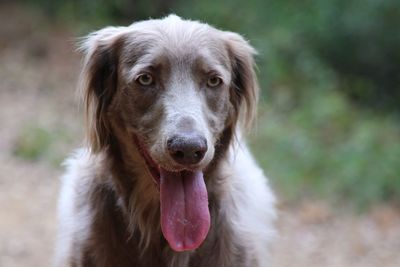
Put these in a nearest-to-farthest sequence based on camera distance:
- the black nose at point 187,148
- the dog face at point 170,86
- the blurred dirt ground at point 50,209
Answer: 1. the black nose at point 187,148
2. the dog face at point 170,86
3. the blurred dirt ground at point 50,209

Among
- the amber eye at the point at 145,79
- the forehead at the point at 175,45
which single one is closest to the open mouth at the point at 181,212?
the amber eye at the point at 145,79

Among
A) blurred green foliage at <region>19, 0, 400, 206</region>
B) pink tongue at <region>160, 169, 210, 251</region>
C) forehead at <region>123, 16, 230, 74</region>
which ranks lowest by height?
pink tongue at <region>160, 169, 210, 251</region>

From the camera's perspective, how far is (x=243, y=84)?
178 inches

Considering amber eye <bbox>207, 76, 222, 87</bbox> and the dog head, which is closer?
the dog head

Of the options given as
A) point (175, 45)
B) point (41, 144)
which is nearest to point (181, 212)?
point (175, 45)

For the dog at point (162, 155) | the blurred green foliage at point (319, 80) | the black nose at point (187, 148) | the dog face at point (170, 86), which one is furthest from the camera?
the blurred green foliage at point (319, 80)

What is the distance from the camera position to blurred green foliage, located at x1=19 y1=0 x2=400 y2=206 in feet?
26.5

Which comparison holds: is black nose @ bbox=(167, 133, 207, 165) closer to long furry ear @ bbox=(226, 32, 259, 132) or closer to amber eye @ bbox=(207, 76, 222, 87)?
amber eye @ bbox=(207, 76, 222, 87)

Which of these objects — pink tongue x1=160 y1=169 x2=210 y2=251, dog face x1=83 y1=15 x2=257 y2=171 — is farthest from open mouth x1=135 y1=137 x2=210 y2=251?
dog face x1=83 y1=15 x2=257 y2=171

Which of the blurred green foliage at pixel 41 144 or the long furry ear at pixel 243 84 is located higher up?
the blurred green foliage at pixel 41 144

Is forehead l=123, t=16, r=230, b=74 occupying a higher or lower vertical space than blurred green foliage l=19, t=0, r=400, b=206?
lower

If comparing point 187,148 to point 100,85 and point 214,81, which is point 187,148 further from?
point 100,85

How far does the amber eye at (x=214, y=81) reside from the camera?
4.19m

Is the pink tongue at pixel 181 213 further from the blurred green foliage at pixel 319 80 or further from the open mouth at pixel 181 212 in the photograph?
the blurred green foliage at pixel 319 80
